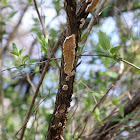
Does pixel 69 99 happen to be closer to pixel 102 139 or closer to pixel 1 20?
pixel 102 139

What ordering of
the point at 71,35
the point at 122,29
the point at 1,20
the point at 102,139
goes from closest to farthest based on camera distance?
the point at 71,35 < the point at 102,139 < the point at 1,20 < the point at 122,29

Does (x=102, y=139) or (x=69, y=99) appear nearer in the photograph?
(x=69, y=99)

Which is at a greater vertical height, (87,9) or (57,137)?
(87,9)

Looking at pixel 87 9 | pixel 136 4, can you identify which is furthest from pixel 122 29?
pixel 87 9

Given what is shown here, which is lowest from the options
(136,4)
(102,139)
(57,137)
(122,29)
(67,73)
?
(102,139)

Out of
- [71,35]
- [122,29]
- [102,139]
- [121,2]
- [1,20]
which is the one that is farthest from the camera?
[121,2]

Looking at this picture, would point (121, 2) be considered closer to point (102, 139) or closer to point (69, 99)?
point (102, 139)

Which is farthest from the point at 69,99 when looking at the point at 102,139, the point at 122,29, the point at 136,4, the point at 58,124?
the point at 136,4
